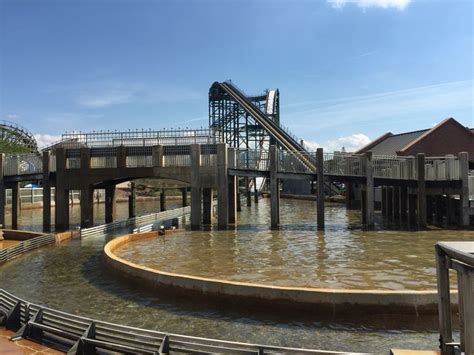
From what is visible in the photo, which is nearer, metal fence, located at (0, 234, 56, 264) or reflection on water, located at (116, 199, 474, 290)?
reflection on water, located at (116, 199, 474, 290)

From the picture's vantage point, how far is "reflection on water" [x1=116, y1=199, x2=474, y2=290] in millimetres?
15156

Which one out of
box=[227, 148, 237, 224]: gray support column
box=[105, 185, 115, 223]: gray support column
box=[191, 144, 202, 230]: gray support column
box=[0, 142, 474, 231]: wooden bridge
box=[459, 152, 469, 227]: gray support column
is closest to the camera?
box=[459, 152, 469, 227]: gray support column

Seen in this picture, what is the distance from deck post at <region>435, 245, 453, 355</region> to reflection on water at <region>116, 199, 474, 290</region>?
7572 mm

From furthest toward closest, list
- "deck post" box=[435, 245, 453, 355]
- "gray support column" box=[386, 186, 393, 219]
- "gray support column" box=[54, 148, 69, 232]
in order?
"gray support column" box=[386, 186, 393, 219] → "gray support column" box=[54, 148, 69, 232] → "deck post" box=[435, 245, 453, 355]

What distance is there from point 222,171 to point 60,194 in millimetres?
11917

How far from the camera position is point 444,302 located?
21.0 feet

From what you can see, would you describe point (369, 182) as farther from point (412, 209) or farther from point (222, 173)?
point (222, 173)

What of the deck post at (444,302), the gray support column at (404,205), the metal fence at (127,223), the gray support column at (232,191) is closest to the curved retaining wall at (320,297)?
the deck post at (444,302)

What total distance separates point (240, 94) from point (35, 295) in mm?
63993

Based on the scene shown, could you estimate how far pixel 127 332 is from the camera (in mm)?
8836

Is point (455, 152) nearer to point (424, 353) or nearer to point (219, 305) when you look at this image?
point (219, 305)

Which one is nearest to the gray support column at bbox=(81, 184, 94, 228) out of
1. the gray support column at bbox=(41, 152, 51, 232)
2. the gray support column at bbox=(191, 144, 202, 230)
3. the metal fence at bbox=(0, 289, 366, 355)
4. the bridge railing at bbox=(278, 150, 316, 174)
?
the gray support column at bbox=(41, 152, 51, 232)

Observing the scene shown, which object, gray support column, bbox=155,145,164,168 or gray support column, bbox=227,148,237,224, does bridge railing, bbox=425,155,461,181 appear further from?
gray support column, bbox=155,145,164,168

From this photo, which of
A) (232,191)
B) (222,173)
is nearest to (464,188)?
(222,173)
